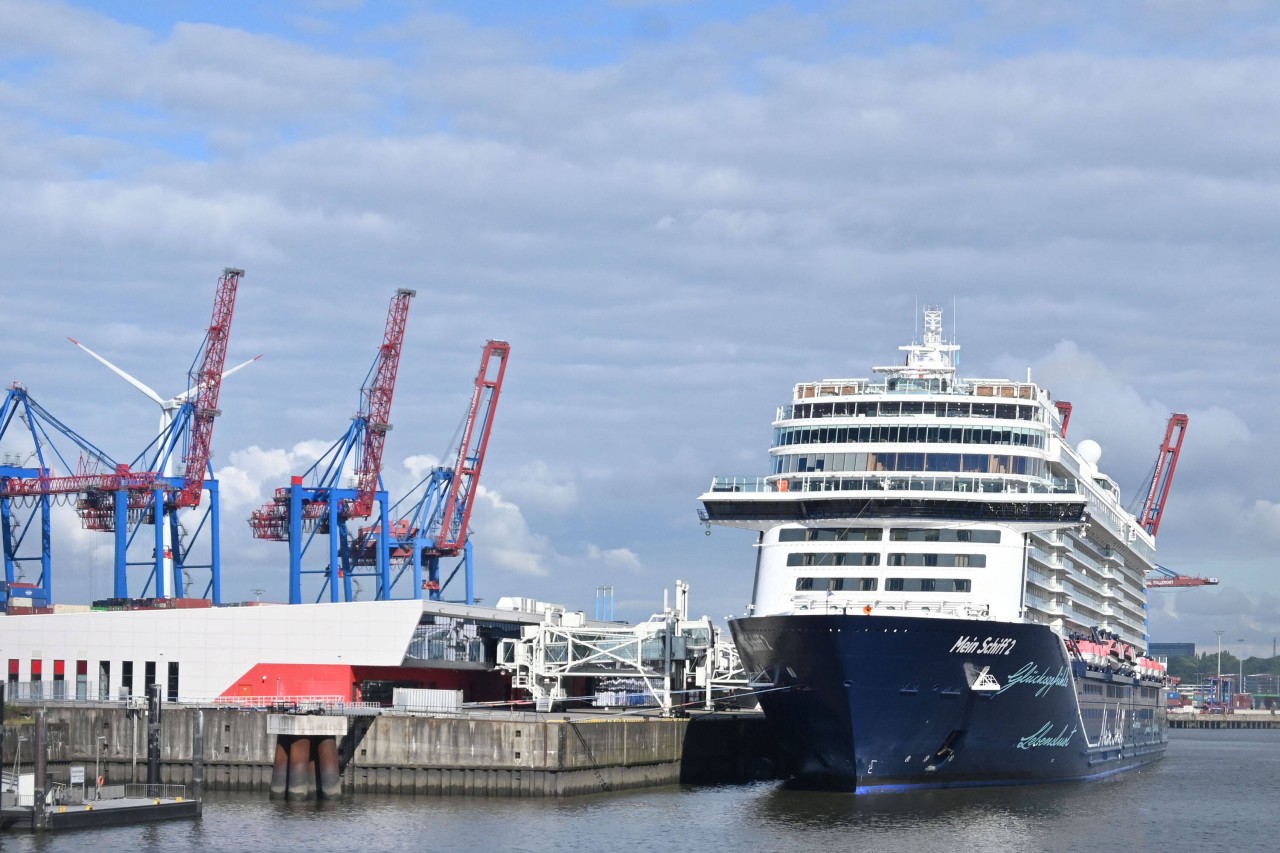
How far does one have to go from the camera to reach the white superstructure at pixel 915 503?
69250 millimetres

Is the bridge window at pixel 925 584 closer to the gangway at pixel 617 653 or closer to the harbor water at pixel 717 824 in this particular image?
the harbor water at pixel 717 824

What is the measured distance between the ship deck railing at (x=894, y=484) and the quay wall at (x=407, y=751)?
39.7ft

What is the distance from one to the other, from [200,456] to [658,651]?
50487 millimetres

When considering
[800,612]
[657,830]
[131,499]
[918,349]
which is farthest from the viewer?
[131,499]

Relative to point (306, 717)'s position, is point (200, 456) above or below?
above

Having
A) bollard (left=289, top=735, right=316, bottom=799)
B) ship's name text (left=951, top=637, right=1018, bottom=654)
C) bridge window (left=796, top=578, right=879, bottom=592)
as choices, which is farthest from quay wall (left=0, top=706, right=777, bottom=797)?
ship's name text (left=951, top=637, right=1018, bottom=654)

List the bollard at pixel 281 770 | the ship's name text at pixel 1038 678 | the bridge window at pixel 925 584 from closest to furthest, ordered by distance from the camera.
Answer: the ship's name text at pixel 1038 678 → the bridge window at pixel 925 584 → the bollard at pixel 281 770

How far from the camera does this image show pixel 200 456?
124 m

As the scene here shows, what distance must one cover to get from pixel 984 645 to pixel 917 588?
416 cm

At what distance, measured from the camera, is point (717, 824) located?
2544 inches

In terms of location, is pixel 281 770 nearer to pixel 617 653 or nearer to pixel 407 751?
pixel 407 751

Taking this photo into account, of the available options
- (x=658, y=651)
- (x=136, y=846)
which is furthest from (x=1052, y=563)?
(x=136, y=846)

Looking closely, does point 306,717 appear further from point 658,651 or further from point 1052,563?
point 1052,563

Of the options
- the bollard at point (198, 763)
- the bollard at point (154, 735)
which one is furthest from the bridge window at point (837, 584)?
the bollard at point (154, 735)
